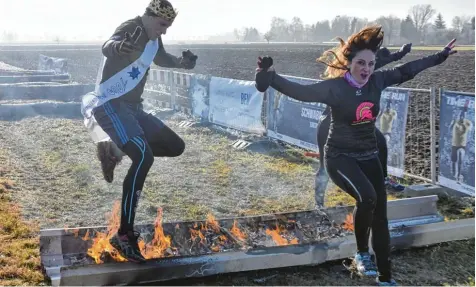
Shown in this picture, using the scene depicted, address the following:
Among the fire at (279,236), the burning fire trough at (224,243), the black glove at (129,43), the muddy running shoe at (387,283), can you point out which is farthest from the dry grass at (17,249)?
the muddy running shoe at (387,283)

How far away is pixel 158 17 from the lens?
4.89 m

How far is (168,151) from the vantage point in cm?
541

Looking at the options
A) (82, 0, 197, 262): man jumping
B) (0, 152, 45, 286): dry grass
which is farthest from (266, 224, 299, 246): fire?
(0, 152, 45, 286): dry grass

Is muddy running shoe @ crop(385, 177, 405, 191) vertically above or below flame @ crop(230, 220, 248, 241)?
below

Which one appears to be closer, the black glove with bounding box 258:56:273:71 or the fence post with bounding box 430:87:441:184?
the black glove with bounding box 258:56:273:71

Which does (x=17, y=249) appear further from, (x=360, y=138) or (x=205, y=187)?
(x=360, y=138)

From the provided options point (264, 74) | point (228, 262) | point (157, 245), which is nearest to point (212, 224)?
point (157, 245)

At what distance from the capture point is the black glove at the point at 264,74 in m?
4.26

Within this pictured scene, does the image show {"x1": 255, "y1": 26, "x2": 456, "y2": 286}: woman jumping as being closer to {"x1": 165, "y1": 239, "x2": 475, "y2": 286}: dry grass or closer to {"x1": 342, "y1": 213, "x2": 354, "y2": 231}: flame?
{"x1": 165, "y1": 239, "x2": 475, "y2": 286}: dry grass

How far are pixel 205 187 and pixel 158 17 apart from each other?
12.8 ft

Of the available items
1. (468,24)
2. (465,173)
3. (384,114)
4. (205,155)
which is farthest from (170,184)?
(468,24)

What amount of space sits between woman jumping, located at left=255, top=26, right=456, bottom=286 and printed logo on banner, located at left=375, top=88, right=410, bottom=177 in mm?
4165

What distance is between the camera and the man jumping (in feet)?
15.8

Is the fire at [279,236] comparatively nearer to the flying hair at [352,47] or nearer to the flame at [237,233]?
the flame at [237,233]
